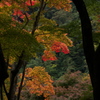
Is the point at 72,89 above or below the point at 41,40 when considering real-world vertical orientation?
below

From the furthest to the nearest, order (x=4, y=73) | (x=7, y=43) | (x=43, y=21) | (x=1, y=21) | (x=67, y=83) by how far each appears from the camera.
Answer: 1. (x=67, y=83)
2. (x=43, y=21)
3. (x=7, y=43)
4. (x=1, y=21)
5. (x=4, y=73)

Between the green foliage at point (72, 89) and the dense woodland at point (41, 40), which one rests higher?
the dense woodland at point (41, 40)

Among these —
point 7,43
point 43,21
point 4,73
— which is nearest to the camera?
point 4,73

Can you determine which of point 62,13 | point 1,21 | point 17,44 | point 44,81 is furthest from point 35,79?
point 62,13

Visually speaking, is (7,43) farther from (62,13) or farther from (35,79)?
(62,13)

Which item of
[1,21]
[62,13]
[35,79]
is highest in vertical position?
[62,13]

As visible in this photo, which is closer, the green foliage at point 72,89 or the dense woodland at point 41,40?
the dense woodland at point 41,40

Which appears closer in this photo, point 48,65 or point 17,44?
point 17,44

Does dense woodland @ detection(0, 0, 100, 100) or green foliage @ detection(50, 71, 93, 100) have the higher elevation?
dense woodland @ detection(0, 0, 100, 100)

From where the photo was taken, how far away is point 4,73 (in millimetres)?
2947

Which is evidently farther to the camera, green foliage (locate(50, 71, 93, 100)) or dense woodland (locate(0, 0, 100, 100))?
green foliage (locate(50, 71, 93, 100))

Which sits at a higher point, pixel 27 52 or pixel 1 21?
A: pixel 1 21

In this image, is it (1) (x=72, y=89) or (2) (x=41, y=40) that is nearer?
(2) (x=41, y=40)

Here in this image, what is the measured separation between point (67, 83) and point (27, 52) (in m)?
9.04
